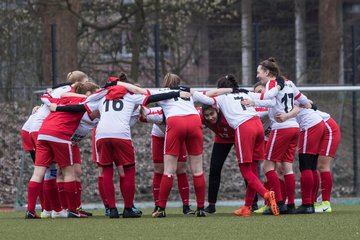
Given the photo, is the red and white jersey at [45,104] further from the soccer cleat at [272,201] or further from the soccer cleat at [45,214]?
the soccer cleat at [272,201]

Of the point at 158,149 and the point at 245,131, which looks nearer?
the point at 245,131

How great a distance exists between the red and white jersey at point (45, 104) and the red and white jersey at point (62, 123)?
0.89 feet

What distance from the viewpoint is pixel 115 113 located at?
14.9 m

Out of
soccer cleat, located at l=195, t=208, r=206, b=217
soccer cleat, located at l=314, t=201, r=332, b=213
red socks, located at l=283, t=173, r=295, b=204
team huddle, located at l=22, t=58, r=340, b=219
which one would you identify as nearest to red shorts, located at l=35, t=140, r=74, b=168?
team huddle, located at l=22, t=58, r=340, b=219

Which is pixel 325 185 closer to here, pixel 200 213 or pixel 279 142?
pixel 279 142

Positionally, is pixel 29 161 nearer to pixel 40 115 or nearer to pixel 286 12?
pixel 40 115

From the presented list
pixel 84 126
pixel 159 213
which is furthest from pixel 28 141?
pixel 159 213

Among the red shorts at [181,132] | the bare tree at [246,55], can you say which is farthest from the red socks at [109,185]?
the bare tree at [246,55]

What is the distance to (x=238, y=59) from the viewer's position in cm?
2391

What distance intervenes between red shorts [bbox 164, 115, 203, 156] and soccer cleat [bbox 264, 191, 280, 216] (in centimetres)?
114

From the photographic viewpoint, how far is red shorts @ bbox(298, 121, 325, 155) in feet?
51.7

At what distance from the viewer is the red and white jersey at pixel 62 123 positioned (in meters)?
15.1

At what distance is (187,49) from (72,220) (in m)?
13.5

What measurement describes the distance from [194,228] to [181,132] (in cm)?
230
